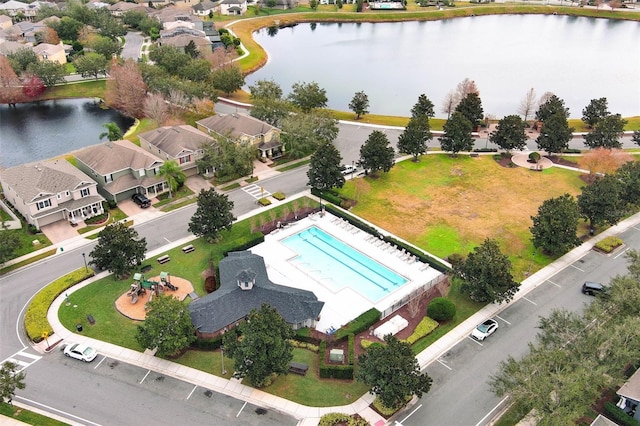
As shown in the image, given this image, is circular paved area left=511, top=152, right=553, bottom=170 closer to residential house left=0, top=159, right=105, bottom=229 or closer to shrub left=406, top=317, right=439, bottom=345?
shrub left=406, top=317, right=439, bottom=345

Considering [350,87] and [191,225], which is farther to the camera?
[350,87]

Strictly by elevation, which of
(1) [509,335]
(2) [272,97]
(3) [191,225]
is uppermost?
(2) [272,97]

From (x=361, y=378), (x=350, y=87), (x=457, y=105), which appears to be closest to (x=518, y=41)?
(x=350, y=87)

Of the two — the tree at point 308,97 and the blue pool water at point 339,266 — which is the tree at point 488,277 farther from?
the tree at point 308,97

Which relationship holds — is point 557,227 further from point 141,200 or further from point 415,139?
point 141,200

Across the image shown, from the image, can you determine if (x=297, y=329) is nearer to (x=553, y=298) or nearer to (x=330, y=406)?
(x=330, y=406)

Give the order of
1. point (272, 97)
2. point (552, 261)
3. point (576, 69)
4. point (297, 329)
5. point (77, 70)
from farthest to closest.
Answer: point (576, 69) < point (77, 70) < point (272, 97) < point (552, 261) < point (297, 329)

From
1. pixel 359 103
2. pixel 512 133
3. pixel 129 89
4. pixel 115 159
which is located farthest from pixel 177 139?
pixel 512 133
